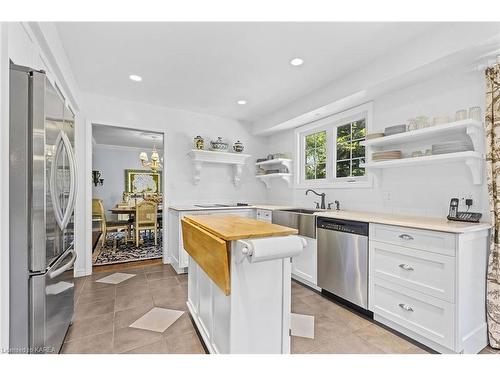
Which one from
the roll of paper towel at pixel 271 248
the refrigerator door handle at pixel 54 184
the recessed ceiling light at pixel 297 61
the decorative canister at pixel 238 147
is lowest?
the roll of paper towel at pixel 271 248

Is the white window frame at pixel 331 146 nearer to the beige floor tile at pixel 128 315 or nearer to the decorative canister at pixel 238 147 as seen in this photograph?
the decorative canister at pixel 238 147

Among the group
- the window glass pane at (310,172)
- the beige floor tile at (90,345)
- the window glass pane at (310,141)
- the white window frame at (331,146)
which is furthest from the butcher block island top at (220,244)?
the window glass pane at (310,141)

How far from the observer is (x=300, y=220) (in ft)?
9.50

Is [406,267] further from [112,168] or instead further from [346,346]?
→ [112,168]

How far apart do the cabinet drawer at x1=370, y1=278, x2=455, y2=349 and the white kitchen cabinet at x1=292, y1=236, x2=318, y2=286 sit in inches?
27.0

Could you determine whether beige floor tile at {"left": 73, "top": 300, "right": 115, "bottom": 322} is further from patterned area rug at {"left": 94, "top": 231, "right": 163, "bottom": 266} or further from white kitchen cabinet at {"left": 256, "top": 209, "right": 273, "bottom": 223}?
white kitchen cabinet at {"left": 256, "top": 209, "right": 273, "bottom": 223}

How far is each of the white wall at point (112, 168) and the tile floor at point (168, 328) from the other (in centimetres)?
505

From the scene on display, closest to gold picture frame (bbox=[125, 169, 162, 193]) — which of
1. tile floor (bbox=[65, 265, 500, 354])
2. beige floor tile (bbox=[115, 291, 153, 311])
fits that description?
tile floor (bbox=[65, 265, 500, 354])

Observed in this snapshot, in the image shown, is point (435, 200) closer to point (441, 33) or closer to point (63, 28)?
point (441, 33)

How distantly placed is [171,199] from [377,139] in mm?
2957

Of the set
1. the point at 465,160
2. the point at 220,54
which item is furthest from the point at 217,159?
the point at 465,160

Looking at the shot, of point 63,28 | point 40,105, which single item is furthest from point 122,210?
point 40,105

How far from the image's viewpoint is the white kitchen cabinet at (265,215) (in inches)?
137

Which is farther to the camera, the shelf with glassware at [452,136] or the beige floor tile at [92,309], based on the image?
the beige floor tile at [92,309]
